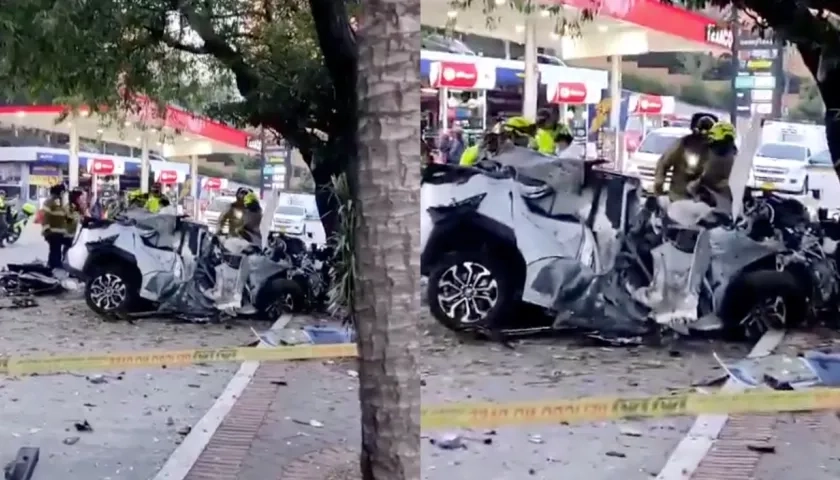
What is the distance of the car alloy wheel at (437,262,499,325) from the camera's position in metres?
A: 10.6

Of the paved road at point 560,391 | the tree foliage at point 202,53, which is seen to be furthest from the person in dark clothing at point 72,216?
the paved road at point 560,391

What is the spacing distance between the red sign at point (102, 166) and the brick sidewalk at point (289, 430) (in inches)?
1448

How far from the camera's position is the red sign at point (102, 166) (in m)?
44.6

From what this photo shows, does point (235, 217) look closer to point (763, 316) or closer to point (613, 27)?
point (763, 316)

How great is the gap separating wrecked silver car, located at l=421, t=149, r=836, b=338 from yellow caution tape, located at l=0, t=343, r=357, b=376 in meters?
1.53

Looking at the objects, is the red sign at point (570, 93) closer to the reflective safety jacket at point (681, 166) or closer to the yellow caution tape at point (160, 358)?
the reflective safety jacket at point (681, 166)

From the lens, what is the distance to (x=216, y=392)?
9047 mm

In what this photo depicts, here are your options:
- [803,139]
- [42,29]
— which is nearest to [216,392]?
[42,29]

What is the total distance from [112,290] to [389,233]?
1033 centimetres

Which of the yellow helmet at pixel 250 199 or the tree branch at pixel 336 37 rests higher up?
the tree branch at pixel 336 37

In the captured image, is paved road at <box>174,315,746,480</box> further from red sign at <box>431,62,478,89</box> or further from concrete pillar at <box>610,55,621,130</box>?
concrete pillar at <box>610,55,621,130</box>

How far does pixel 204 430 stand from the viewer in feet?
24.2

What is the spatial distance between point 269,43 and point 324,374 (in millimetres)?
5574

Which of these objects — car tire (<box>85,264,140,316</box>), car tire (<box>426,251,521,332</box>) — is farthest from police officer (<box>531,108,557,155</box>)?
car tire (<box>85,264,140,316</box>)
